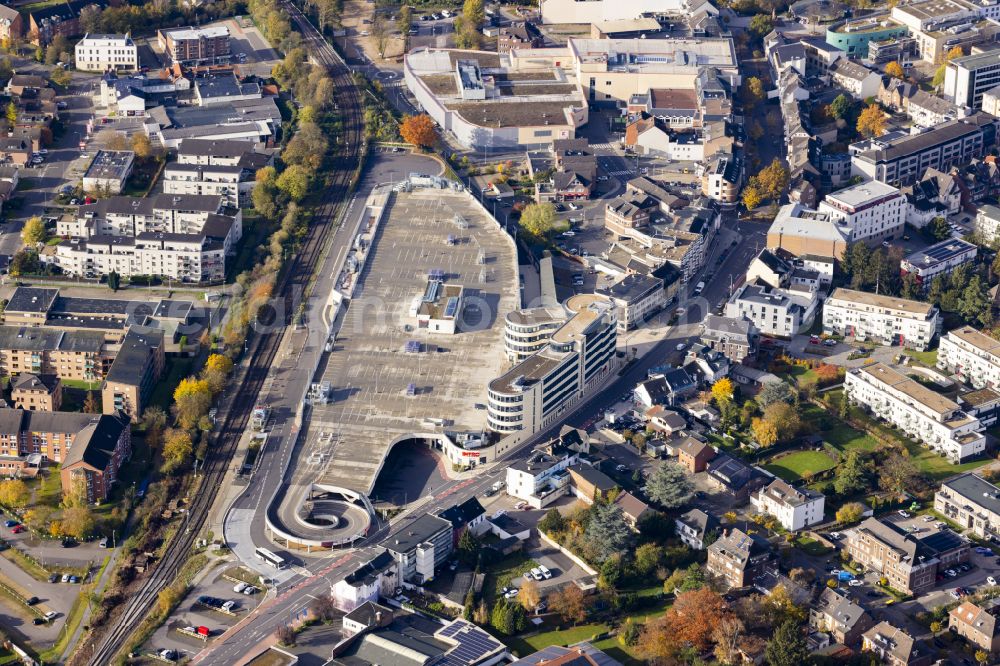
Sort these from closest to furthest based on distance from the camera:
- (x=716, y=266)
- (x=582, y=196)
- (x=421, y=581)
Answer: (x=421, y=581) → (x=716, y=266) → (x=582, y=196)

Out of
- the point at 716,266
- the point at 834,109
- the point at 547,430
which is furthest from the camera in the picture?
the point at 834,109

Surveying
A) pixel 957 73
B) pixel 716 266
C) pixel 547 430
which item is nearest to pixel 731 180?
pixel 716 266

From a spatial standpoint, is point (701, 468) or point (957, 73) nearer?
point (701, 468)

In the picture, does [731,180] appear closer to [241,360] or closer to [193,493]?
[241,360]

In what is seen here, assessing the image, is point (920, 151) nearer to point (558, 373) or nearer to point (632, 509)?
point (558, 373)

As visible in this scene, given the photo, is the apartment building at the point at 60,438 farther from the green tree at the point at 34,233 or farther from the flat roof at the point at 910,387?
the flat roof at the point at 910,387

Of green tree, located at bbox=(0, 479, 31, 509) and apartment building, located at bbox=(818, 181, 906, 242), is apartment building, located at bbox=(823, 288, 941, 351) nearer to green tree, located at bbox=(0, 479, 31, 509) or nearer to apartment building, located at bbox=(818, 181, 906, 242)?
apartment building, located at bbox=(818, 181, 906, 242)

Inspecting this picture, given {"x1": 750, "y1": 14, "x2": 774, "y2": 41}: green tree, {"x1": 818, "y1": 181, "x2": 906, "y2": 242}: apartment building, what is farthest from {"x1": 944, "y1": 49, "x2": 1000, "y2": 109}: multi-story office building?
{"x1": 750, "y1": 14, "x2": 774, "y2": 41}: green tree

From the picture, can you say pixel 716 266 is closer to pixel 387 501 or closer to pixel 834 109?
pixel 834 109
